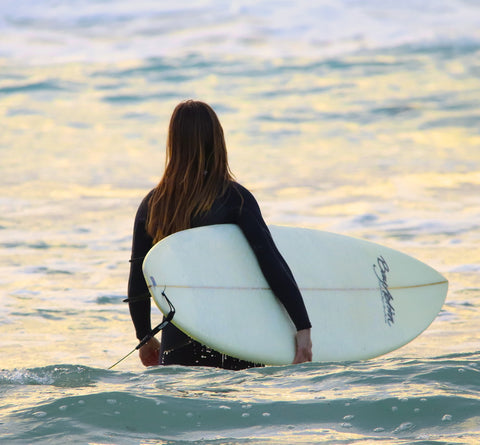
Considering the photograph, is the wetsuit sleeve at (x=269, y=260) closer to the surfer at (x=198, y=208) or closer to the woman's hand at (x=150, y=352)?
the surfer at (x=198, y=208)

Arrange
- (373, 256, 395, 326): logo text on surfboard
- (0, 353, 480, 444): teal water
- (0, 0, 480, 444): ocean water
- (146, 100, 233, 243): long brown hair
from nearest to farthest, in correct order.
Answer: (0, 353, 480, 444): teal water → (0, 0, 480, 444): ocean water → (146, 100, 233, 243): long brown hair → (373, 256, 395, 326): logo text on surfboard

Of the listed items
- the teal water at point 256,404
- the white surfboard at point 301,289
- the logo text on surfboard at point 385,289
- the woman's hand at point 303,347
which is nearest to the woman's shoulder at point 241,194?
the white surfboard at point 301,289

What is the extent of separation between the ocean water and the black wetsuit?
2.9 inches

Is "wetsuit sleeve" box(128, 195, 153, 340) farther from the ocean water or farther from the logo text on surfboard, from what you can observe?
the logo text on surfboard

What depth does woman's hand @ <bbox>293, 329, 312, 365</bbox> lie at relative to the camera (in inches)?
118

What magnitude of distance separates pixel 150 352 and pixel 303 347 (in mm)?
596

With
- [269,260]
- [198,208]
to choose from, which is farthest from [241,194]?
[269,260]

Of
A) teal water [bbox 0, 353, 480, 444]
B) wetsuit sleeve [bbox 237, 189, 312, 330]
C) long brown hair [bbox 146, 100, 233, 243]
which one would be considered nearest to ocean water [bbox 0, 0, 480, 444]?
teal water [bbox 0, 353, 480, 444]

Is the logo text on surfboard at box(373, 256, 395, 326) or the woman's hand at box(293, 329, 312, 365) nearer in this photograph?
the woman's hand at box(293, 329, 312, 365)

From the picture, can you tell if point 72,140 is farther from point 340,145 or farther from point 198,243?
point 198,243

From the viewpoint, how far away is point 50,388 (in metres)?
3.00

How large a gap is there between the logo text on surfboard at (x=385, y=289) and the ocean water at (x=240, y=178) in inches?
7.6

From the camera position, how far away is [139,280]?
3068 mm

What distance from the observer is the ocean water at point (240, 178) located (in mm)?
2729
